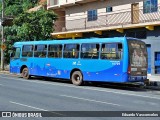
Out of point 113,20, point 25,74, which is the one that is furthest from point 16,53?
point 113,20

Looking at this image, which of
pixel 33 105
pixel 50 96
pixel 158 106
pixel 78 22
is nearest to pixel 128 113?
pixel 158 106

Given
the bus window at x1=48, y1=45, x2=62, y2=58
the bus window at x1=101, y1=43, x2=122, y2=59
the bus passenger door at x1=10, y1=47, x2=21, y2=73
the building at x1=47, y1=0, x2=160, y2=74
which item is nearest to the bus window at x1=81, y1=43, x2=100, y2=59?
the bus window at x1=101, y1=43, x2=122, y2=59

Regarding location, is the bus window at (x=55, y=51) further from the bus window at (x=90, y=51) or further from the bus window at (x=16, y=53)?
Result: the bus window at (x=16, y=53)

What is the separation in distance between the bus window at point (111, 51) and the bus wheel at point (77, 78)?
2102mm

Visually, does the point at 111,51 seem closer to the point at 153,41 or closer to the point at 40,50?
the point at 40,50

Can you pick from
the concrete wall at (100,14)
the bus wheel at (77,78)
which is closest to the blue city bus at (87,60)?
the bus wheel at (77,78)

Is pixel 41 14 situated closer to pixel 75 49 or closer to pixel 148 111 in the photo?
pixel 75 49

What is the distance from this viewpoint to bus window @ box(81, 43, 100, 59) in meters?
21.4

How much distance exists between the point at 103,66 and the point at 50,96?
6.11 metres

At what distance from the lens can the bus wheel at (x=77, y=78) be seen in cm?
2205

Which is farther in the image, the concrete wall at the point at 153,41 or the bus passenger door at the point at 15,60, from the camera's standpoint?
the concrete wall at the point at 153,41

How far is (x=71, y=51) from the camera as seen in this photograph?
23.0 meters

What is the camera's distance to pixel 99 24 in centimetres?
3297

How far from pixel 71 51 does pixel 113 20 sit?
9.69m
